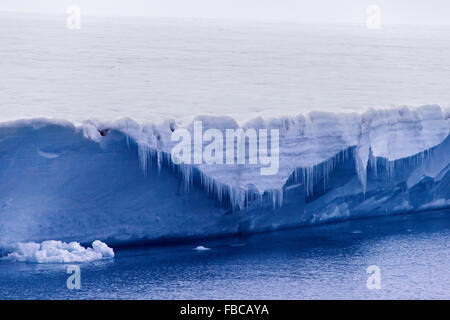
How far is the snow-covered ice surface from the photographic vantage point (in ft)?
31.2

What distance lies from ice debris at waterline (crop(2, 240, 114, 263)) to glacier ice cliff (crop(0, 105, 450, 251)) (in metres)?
0.12

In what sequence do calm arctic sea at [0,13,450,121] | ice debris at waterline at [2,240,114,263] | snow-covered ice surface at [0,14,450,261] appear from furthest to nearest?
calm arctic sea at [0,13,450,121], snow-covered ice surface at [0,14,450,261], ice debris at waterline at [2,240,114,263]

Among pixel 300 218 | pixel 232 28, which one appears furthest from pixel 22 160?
pixel 232 28

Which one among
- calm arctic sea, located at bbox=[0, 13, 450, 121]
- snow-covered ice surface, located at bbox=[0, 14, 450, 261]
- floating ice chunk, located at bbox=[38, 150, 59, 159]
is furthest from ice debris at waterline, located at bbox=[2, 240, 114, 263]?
calm arctic sea, located at bbox=[0, 13, 450, 121]

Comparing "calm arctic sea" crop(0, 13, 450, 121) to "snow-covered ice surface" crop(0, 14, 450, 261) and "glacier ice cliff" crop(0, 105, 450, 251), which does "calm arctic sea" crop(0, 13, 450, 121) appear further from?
"glacier ice cliff" crop(0, 105, 450, 251)

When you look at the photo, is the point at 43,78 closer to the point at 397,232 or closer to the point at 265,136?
the point at 265,136

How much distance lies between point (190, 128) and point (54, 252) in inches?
78.4

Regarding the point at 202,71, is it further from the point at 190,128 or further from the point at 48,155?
the point at 48,155

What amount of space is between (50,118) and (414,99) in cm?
522

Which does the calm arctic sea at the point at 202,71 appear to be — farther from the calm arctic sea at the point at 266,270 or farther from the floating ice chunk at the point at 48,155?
the calm arctic sea at the point at 266,270

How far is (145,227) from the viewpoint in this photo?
10.1 metres

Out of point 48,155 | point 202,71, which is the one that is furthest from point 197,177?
point 202,71

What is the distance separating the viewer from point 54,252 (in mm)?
9414

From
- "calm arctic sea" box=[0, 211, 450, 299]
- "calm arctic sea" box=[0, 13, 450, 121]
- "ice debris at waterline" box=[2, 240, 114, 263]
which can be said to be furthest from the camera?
"calm arctic sea" box=[0, 13, 450, 121]
